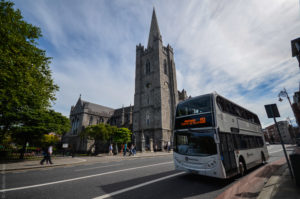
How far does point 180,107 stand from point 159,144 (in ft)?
86.0

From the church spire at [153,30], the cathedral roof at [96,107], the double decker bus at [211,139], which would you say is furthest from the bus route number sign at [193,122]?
the cathedral roof at [96,107]

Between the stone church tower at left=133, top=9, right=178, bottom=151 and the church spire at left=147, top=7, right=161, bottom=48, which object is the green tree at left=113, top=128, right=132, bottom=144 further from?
the church spire at left=147, top=7, right=161, bottom=48

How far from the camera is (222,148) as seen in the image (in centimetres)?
562

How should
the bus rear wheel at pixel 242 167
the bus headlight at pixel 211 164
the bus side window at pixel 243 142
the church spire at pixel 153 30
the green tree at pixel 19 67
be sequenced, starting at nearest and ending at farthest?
1. the bus headlight at pixel 211 164
2. the bus rear wheel at pixel 242 167
3. the bus side window at pixel 243 142
4. the green tree at pixel 19 67
5. the church spire at pixel 153 30

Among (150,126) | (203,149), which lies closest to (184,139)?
(203,149)

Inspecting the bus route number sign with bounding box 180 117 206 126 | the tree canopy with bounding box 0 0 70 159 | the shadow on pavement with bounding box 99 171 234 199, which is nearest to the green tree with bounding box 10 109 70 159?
the tree canopy with bounding box 0 0 70 159

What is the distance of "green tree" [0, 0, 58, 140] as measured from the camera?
9.31 m

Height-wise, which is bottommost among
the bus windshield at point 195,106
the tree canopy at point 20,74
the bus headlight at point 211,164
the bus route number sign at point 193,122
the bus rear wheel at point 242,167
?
the bus rear wheel at point 242,167

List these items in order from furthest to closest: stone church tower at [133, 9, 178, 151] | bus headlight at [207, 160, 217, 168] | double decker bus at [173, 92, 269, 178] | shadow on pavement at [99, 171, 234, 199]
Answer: stone church tower at [133, 9, 178, 151]
double decker bus at [173, 92, 269, 178]
bus headlight at [207, 160, 217, 168]
shadow on pavement at [99, 171, 234, 199]

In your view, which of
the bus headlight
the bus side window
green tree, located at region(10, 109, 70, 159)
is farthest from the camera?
green tree, located at region(10, 109, 70, 159)

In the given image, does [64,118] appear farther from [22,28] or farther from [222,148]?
[222,148]

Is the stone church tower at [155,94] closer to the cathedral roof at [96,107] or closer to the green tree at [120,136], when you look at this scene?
the green tree at [120,136]

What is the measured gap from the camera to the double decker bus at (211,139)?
5504 mm

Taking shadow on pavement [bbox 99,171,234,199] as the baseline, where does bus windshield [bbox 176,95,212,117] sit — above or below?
above
